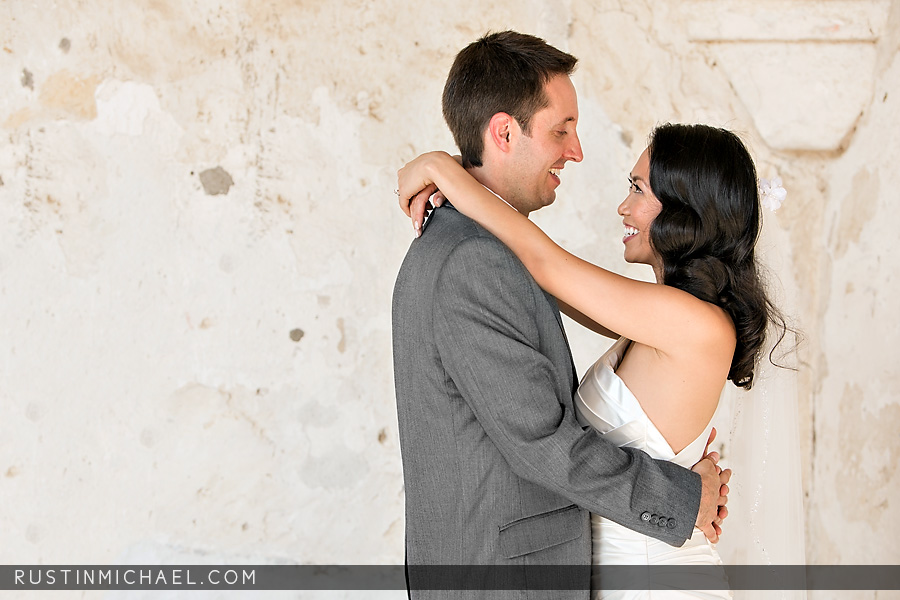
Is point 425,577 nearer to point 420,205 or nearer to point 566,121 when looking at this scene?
point 420,205

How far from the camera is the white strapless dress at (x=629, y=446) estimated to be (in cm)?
183

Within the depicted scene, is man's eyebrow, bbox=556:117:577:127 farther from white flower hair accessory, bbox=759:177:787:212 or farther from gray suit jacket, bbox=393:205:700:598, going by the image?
white flower hair accessory, bbox=759:177:787:212

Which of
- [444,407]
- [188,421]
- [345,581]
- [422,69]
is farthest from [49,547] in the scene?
[422,69]

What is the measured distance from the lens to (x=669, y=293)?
1.80 meters

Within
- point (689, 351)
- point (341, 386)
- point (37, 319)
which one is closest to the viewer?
point (689, 351)

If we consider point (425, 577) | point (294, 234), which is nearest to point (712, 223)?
point (425, 577)

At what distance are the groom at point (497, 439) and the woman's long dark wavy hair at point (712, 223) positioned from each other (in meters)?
0.38

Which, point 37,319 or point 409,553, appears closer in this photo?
point 409,553

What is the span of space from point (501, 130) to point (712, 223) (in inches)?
21.7

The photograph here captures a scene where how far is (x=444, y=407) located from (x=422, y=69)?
187cm

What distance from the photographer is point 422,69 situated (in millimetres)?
3193

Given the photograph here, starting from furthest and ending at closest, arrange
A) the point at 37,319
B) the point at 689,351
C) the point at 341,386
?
1. the point at 341,386
2. the point at 37,319
3. the point at 689,351

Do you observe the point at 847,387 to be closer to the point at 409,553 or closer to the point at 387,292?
the point at 387,292

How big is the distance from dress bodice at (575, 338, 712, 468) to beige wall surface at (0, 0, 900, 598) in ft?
4.45
